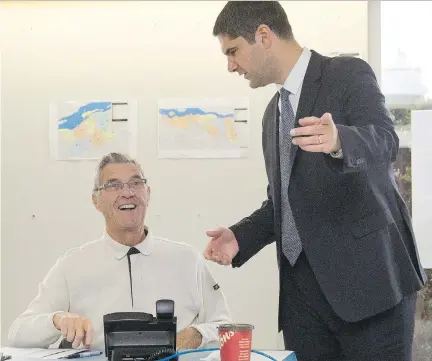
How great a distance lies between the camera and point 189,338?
2283 mm

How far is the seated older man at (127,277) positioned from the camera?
253 cm

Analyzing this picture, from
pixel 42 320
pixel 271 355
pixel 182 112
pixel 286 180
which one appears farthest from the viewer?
pixel 182 112

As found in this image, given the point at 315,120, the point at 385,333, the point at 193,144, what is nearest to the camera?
the point at 315,120

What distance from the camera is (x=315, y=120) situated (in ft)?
5.37

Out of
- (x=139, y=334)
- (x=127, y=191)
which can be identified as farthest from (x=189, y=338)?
(x=127, y=191)

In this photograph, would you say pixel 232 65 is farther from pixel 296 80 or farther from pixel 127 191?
pixel 127 191

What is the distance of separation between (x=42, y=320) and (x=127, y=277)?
0.41m

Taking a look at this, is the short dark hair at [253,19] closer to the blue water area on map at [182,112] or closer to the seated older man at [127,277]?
the seated older man at [127,277]

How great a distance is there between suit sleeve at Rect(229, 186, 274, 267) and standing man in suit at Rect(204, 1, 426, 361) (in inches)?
6.1

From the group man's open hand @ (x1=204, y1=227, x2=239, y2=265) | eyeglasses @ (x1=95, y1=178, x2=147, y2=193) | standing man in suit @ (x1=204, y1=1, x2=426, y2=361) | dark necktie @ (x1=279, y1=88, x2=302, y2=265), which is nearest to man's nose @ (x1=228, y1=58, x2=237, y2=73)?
standing man in suit @ (x1=204, y1=1, x2=426, y2=361)

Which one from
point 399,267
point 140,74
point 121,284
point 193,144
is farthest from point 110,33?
point 399,267

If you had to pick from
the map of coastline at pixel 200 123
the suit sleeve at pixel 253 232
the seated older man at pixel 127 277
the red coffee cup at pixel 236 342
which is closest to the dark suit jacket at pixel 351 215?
the suit sleeve at pixel 253 232

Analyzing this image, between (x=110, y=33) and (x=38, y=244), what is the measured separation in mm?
1133

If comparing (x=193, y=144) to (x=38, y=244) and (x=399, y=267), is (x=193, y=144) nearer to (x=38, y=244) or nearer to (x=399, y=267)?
(x=38, y=244)
